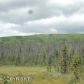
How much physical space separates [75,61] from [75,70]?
262 cm

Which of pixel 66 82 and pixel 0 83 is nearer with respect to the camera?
pixel 0 83

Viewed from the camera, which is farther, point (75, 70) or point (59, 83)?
point (75, 70)

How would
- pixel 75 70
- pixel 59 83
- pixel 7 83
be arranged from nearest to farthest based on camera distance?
1. pixel 7 83
2. pixel 59 83
3. pixel 75 70

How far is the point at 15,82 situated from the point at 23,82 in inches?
67.6

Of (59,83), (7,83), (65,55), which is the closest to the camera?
(7,83)

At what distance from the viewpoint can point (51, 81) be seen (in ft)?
194

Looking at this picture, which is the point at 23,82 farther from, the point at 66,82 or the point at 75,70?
the point at 75,70

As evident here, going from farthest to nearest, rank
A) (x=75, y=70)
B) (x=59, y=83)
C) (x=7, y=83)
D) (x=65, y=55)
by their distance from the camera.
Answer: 1. (x=65, y=55)
2. (x=75, y=70)
3. (x=59, y=83)
4. (x=7, y=83)

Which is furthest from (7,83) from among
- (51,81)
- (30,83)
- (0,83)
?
(51,81)

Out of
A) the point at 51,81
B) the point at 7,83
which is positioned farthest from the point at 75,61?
the point at 7,83

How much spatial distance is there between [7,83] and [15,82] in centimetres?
806

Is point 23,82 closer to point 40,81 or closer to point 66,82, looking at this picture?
point 40,81

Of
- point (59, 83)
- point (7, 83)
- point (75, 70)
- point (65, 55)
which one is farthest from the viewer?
point (65, 55)

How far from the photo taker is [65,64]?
111750 millimetres
